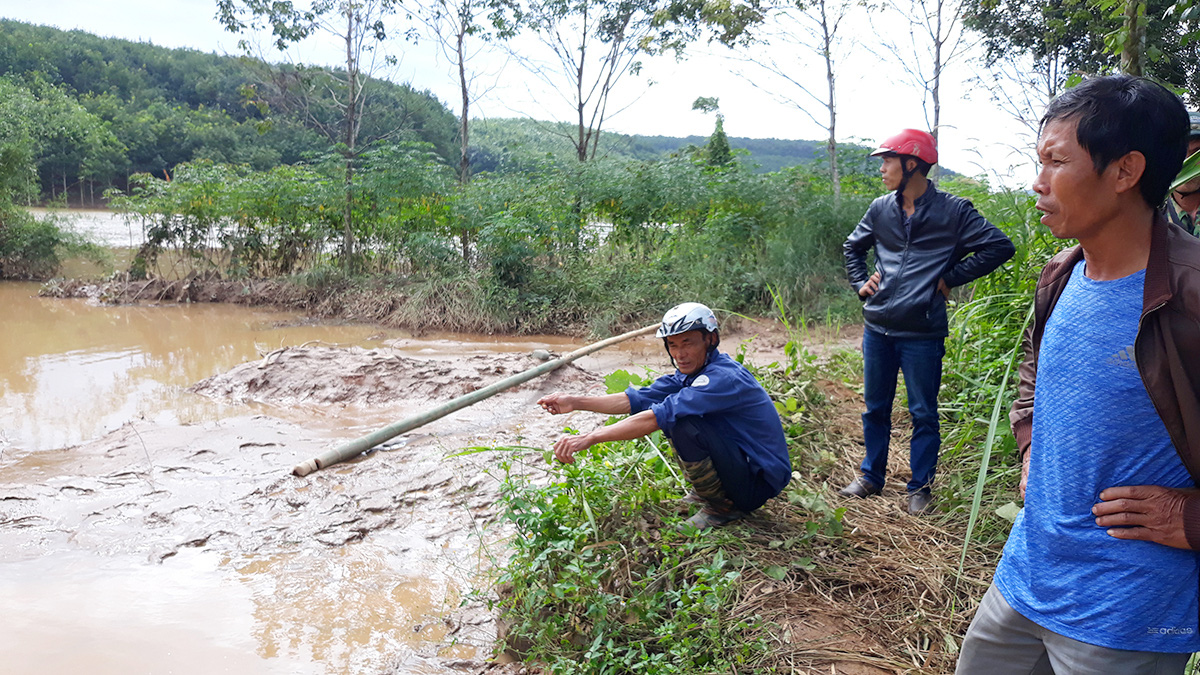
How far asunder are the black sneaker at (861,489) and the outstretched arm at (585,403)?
123 centimetres

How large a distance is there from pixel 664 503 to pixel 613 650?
0.96 metres

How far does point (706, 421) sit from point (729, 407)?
111 millimetres

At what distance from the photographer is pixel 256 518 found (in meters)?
4.32

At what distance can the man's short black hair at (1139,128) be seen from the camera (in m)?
1.20

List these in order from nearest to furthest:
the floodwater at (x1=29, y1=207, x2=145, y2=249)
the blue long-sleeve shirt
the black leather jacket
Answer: the blue long-sleeve shirt < the black leather jacket < the floodwater at (x1=29, y1=207, x2=145, y2=249)

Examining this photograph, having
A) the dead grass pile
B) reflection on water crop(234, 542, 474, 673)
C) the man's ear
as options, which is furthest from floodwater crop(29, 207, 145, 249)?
the man's ear

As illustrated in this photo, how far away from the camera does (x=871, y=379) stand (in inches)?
140

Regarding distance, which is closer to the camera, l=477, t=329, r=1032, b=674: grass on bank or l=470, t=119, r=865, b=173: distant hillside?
l=477, t=329, r=1032, b=674: grass on bank

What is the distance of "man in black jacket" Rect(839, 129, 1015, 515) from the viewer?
3.30 m

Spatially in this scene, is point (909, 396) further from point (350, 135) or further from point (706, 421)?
point (350, 135)

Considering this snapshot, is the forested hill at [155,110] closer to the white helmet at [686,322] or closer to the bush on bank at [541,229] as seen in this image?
the bush on bank at [541,229]

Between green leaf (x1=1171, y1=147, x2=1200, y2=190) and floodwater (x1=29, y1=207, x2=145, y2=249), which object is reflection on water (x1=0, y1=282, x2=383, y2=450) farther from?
green leaf (x1=1171, y1=147, x2=1200, y2=190)

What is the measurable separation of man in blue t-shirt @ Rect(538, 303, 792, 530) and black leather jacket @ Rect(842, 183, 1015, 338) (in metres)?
0.78

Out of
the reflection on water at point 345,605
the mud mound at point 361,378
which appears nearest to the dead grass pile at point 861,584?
the reflection on water at point 345,605
